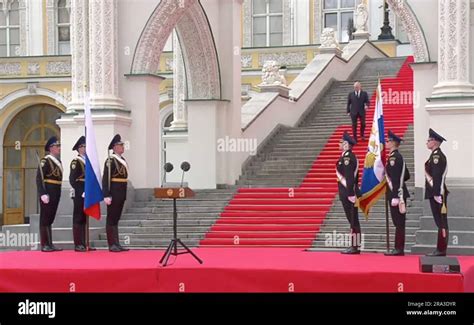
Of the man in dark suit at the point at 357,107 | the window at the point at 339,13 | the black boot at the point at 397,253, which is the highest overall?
the window at the point at 339,13

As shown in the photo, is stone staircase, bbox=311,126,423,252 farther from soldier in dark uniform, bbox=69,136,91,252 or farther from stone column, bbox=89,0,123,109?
stone column, bbox=89,0,123,109

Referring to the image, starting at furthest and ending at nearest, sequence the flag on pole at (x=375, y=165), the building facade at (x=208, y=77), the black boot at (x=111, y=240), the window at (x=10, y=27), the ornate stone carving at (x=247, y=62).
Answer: the window at (x=10, y=27) → the ornate stone carving at (x=247, y=62) → the black boot at (x=111, y=240) → the building facade at (x=208, y=77) → the flag on pole at (x=375, y=165)

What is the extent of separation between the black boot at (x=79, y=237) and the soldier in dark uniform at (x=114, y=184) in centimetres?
53

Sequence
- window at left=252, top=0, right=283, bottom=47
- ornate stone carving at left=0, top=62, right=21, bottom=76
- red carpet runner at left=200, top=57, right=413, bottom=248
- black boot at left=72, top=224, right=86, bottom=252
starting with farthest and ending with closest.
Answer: window at left=252, top=0, right=283, bottom=47, ornate stone carving at left=0, top=62, right=21, bottom=76, red carpet runner at left=200, top=57, right=413, bottom=248, black boot at left=72, top=224, right=86, bottom=252

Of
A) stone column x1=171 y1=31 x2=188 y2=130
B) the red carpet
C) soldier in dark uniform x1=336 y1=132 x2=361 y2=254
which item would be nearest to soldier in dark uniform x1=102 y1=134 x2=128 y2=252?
the red carpet

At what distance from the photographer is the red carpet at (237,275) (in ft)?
38.4

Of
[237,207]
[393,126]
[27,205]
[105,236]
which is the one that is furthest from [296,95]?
[27,205]

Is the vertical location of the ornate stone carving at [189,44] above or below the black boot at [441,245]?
above

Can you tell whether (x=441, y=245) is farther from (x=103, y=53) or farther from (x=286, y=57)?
(x=286, y=57)

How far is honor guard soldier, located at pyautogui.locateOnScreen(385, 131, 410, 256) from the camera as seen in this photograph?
14.0 metres

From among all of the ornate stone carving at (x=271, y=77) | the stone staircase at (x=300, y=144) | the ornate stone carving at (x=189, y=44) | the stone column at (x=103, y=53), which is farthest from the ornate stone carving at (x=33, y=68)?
the stone column at (x=103, y=53)

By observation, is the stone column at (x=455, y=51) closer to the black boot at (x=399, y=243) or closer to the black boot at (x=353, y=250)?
the black boot at (x=399, y=243)
